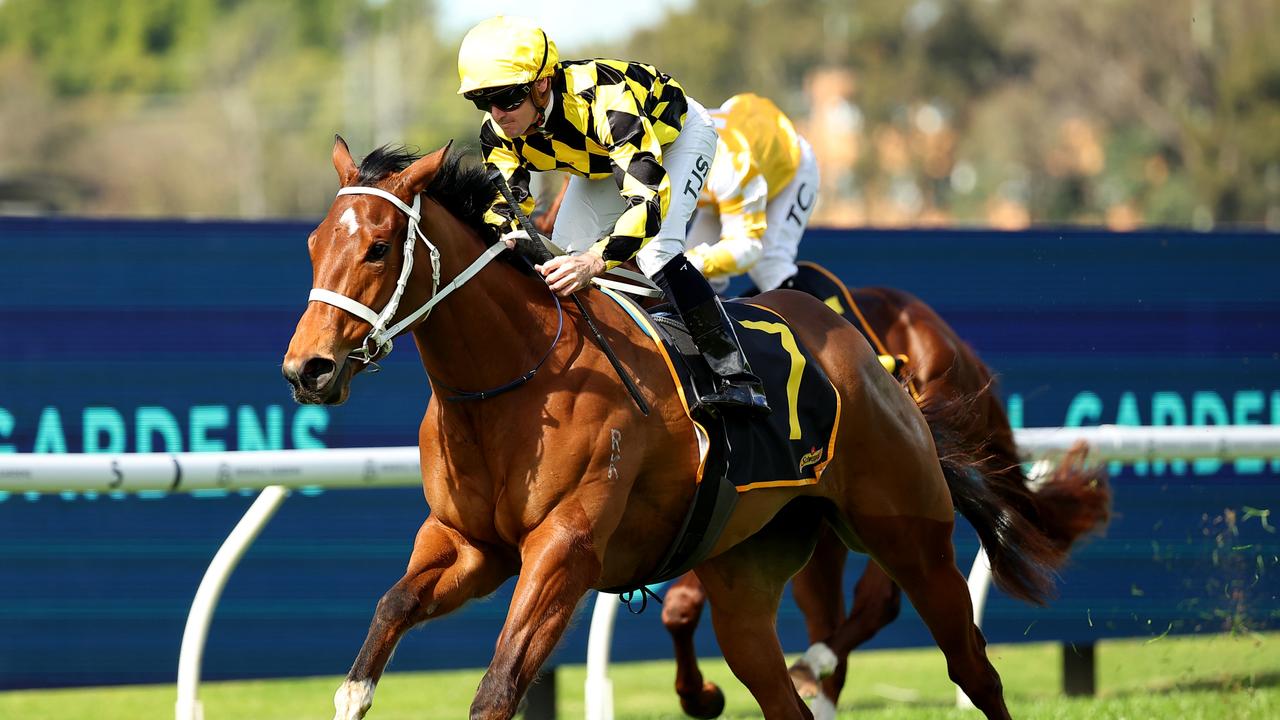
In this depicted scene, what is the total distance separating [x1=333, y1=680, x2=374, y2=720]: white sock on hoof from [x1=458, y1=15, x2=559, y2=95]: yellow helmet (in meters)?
1.33

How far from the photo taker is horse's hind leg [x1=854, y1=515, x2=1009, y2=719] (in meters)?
4.31

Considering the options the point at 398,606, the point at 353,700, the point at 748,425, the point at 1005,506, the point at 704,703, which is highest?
the point at 748,425

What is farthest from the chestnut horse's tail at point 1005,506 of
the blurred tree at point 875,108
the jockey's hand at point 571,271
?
the blurred tree at point 875,108

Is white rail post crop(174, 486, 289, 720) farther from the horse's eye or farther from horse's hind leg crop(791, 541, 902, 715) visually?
horse's hind leg crop(791, 541, 902, 715)

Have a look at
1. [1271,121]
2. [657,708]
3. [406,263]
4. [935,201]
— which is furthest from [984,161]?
[406,263]

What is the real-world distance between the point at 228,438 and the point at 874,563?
2242 millimetres

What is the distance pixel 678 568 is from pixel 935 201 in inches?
1675

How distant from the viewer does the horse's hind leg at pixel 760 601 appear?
163 inches

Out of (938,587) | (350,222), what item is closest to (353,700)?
(350,222)

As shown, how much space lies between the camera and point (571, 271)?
3.64 meters

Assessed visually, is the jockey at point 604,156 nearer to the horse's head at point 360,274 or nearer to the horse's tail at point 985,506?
the horse's head at point 360,274

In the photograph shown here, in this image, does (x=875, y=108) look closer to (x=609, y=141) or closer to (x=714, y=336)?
(x=714, y=336)

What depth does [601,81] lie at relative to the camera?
3.84 meters

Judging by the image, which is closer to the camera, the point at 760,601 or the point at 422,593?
the point at 422,593
